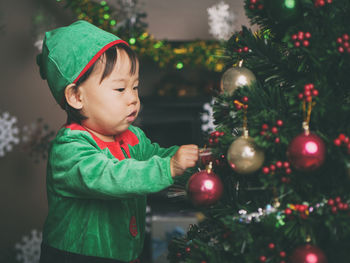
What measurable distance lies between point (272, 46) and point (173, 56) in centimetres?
139

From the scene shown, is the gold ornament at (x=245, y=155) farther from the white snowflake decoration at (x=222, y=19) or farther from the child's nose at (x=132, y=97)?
the white snowflake decoration at (x=222, y=19)

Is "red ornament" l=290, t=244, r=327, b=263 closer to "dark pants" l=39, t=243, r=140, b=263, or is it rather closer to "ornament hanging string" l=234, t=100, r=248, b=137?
"ornament hanging string" l=234, t=100, r=248, b=137

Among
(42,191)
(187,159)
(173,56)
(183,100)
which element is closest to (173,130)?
(183,100)

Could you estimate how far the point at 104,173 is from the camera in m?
0.78

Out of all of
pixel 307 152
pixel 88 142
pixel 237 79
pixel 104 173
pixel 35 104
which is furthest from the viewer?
pixel 35 104

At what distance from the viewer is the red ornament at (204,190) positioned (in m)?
0.61

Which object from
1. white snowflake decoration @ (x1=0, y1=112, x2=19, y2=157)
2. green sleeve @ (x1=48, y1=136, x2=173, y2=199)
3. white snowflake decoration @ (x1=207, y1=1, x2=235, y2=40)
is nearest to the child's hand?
green sleeve @ (x1=48, y1=136, x2=173, y2=199)

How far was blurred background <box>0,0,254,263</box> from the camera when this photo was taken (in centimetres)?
174

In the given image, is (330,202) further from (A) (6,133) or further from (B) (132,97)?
(A) (6,133)

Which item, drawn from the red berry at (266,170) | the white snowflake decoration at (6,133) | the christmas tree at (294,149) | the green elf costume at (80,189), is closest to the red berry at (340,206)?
the christmas tree at (294,149)

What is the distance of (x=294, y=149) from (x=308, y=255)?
16cm

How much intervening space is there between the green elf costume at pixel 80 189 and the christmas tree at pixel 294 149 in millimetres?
278

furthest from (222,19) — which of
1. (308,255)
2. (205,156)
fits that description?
(308,255)

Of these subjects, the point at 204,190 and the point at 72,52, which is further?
the point at 72,52
